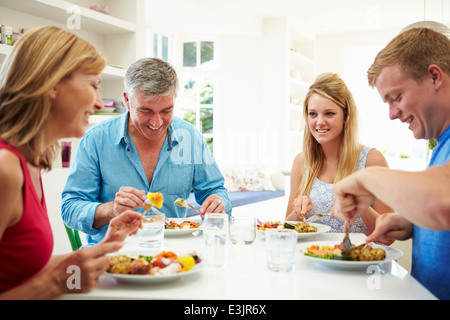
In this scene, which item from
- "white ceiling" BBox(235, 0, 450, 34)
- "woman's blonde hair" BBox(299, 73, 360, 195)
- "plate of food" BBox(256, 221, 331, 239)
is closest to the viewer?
A: "plate of food" BBox(256, 221, 331, 239)

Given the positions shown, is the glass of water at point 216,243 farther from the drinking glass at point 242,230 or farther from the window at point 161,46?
the window at point 161,46

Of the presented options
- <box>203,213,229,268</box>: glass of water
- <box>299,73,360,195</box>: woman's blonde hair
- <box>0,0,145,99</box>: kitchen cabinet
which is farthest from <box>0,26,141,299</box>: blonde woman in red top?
<box>0,0,145,99</box>: kitchen cabinet

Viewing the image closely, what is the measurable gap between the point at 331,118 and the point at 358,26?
20.0 ft

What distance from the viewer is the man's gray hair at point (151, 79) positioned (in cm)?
197

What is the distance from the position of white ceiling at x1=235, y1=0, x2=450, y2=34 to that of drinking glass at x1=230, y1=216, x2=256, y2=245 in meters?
5.31

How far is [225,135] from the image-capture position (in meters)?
6.78

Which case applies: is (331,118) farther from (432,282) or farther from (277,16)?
(277,16)

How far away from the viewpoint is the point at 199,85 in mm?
6660

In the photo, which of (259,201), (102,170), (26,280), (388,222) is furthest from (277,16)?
(26,280)

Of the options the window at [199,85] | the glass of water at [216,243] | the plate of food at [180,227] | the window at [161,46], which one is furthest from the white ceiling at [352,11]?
the glass of water at [216,243]

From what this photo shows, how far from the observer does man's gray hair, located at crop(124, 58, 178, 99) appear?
6.47ft

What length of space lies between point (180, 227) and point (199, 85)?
5083mm

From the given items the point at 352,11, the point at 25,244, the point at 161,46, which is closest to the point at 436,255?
the point at 25,244

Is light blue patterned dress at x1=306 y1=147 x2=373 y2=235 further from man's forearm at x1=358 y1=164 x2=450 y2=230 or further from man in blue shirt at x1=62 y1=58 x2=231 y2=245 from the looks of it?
man's forearm at x1=358 y1=164 x2=450 y2=230
